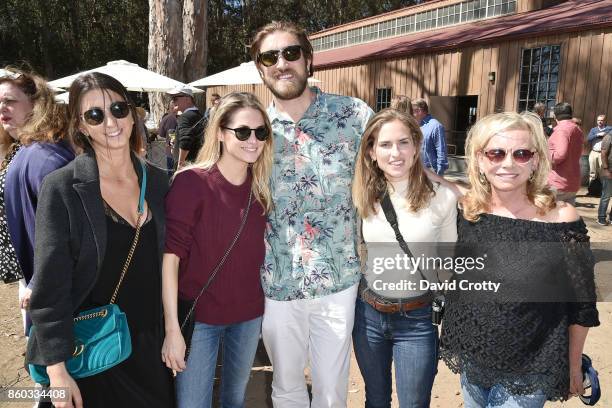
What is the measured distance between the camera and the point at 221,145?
235cm

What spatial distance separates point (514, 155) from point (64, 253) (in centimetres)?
193

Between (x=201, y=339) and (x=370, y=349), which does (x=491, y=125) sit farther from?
(x=201, y=339)

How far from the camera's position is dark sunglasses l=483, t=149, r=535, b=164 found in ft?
6.54

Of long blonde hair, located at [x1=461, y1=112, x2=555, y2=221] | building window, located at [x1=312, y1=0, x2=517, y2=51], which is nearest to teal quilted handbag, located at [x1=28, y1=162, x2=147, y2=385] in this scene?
long blonde hair, located at [x1=461, y1=112, x2=555, y2=221]

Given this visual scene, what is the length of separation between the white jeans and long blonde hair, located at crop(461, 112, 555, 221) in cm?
81

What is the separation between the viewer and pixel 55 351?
5.71ft

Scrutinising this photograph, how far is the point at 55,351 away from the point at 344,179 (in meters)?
1.59

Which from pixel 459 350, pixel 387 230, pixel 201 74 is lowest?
pixel 459 350

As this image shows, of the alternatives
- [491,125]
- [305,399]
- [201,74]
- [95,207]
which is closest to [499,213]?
[491,125]

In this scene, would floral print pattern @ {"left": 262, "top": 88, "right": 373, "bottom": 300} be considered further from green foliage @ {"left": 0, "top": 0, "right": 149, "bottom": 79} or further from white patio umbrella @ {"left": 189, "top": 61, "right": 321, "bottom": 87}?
green foliage @ {"left": 0, "top": 0, "right": 149, "bottom": 79}

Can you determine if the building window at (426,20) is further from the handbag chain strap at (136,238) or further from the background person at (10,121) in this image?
the handbag chain strap at (136,238)

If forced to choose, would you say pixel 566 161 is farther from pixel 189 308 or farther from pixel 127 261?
pixel 127 261

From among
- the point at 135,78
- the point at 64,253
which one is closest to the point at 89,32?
the point at 135,78

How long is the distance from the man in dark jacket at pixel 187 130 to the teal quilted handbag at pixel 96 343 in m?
4.97
